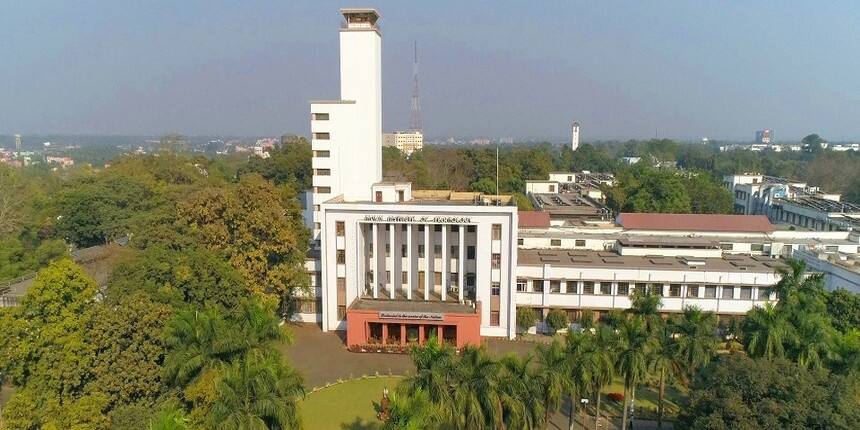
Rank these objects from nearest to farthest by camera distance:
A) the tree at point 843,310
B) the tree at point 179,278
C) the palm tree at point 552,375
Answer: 1. the palm tree at point 552,375
2. the tree at point 179,278
3. the tree at point 843,310

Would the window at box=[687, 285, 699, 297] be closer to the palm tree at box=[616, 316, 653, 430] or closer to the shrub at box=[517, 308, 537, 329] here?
the shrub at box=[517, 308, 537, 329]

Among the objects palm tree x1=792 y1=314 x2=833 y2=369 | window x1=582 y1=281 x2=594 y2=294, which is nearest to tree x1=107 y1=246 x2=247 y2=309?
window x1=582 y1=281 x2=594 y2=294

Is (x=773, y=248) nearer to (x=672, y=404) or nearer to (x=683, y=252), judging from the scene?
(x=683, y=252)

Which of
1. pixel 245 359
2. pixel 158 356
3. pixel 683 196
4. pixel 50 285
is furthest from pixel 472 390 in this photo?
pixel 683 196

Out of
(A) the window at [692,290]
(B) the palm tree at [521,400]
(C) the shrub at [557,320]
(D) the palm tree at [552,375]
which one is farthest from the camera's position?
(A) the window at [692,290]

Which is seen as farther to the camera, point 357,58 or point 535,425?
point 357,58

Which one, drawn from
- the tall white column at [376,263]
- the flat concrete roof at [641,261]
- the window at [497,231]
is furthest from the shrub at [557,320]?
the tall white column at [376,263]

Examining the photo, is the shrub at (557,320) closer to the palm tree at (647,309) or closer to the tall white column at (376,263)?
the palm tree at (647,309)
